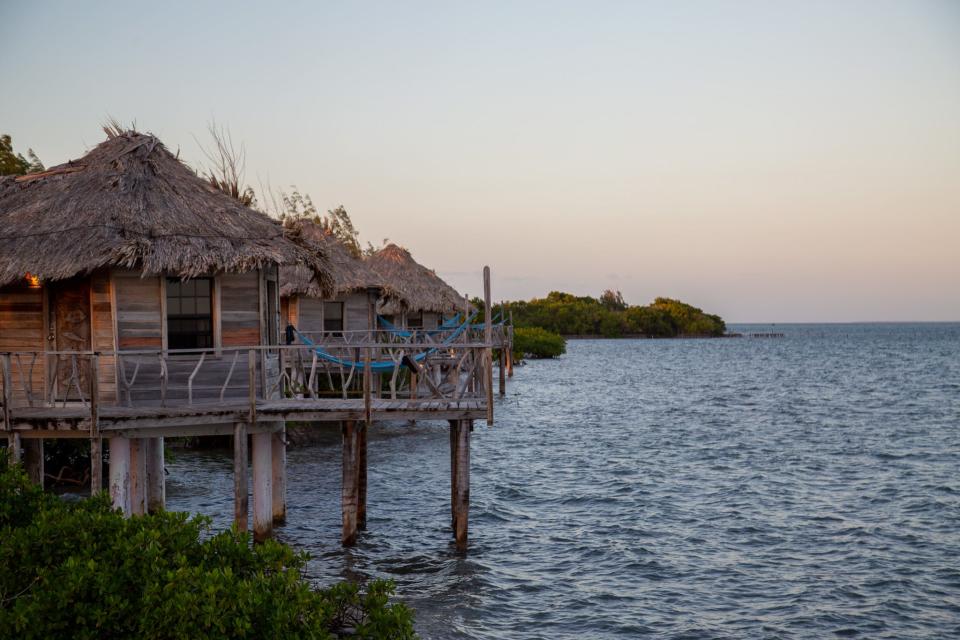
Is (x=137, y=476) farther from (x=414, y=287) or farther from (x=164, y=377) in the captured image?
(x=414, y=287)

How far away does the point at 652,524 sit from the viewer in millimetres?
18188

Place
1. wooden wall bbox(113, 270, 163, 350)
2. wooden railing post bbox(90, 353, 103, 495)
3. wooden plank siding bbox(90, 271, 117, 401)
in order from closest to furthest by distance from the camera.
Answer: wooden railing post bbox(90, 353, 103, 495), wooden plank siding bbox(90, 271, 117, 401), wooden wall bbox(113, 270, 163, 350)

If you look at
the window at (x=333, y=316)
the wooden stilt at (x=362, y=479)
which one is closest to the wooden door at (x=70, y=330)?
the wooden stilt at (x=362, y=479)

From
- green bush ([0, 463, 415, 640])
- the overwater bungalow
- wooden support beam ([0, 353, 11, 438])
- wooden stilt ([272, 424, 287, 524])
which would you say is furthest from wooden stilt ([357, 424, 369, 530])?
green bush ([0, 463, 415, 640])

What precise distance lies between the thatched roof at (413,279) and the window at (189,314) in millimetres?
21968

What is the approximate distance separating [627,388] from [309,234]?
31.7 m

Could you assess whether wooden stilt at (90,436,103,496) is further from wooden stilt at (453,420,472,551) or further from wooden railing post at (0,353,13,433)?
wooden stilt at (453,420,472,551)

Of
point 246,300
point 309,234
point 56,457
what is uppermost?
point 309,234

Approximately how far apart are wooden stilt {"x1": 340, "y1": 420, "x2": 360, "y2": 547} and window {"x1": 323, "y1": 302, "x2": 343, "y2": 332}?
1498 centimetres

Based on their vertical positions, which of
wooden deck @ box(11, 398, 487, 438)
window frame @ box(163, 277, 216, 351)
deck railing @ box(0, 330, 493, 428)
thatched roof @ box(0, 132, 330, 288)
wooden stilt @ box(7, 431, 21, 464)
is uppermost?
thatched roof @ box(0, 132, 330, 288)

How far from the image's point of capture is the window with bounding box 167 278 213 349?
13992 mm

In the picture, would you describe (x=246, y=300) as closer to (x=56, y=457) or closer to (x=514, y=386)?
(x=56, y=457)

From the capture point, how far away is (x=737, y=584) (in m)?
14.1

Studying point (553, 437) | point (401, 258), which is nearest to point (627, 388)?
point (401, 258)
